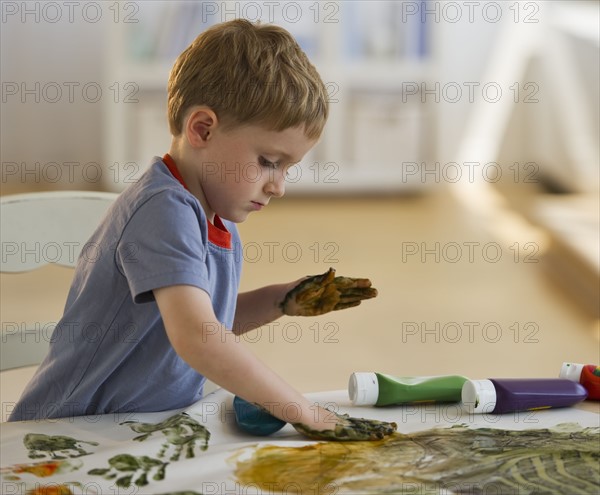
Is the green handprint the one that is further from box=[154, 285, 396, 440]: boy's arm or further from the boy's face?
the boy's face

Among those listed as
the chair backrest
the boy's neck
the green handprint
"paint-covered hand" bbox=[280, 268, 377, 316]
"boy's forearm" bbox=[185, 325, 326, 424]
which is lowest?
the green handprint

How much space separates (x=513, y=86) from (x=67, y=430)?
11.5ft

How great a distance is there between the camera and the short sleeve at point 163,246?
91cm

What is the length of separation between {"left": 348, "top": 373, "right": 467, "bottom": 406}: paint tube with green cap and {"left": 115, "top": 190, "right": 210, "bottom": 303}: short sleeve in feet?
0.65

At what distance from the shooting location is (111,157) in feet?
12.2

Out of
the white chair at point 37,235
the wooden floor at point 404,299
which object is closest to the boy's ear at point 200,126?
the white chair at point 37,235

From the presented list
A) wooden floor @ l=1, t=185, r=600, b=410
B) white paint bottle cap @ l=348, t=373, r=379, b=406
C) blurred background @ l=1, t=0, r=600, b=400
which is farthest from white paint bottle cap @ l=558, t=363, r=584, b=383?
blurred background @ l=1, t=0, r=600, b=400

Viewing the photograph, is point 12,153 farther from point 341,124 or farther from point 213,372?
point 213,372

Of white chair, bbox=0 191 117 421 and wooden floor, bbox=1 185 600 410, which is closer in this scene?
white chair, bbox=0 191 117 421

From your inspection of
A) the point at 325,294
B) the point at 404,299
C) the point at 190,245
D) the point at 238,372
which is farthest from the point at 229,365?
the point at 404,299

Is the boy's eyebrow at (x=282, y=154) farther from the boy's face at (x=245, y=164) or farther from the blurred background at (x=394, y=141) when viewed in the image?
the blurred background at (x=394, y=141)

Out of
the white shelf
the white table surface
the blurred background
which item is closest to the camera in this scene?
the white table surface

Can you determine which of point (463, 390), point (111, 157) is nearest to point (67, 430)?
point (463, 390)

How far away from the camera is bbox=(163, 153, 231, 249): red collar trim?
40.8 inches
